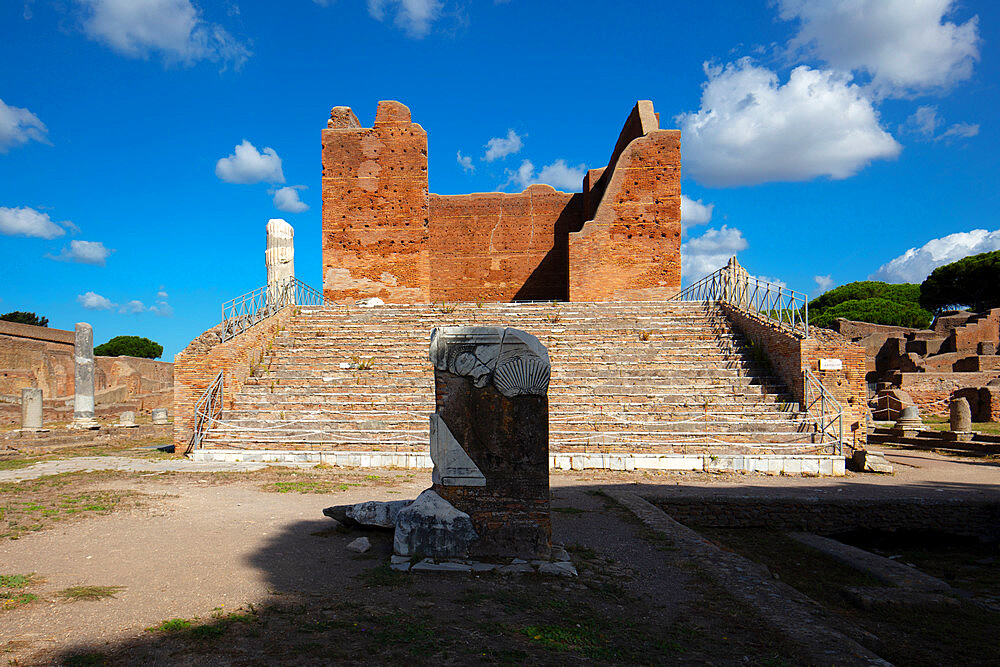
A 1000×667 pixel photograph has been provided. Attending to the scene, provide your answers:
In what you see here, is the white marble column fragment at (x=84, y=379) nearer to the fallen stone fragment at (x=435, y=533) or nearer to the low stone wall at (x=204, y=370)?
the low stone wall at (x=204, y=370)

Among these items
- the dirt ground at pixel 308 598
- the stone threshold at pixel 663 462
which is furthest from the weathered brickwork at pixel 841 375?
the dirt ground at pixel 308 598

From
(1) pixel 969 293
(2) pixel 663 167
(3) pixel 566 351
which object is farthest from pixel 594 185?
(1) pixel 969 293

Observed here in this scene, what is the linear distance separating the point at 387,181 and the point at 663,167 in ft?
28.3

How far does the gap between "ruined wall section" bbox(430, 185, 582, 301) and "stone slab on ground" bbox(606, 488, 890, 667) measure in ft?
55.2

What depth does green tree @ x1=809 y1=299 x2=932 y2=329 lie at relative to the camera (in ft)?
153

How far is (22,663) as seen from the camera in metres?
2.78

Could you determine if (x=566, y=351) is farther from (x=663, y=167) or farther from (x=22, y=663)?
(x=22, y=663)

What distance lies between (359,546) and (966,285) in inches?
2028

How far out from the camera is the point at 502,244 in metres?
22.7

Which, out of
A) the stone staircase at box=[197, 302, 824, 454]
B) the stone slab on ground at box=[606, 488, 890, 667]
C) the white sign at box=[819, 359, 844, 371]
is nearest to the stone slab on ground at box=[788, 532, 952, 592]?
the stone slab on ground at box=[606, 488, 890, 667]

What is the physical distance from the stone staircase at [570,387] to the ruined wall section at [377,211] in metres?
4.37

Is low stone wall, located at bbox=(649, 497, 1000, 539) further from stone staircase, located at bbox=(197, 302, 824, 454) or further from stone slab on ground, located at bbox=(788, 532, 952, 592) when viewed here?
stone staircase, located at bbox=(197, 302, 824, 454)

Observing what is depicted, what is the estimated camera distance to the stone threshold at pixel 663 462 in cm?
952

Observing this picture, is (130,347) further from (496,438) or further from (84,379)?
(496,438)
